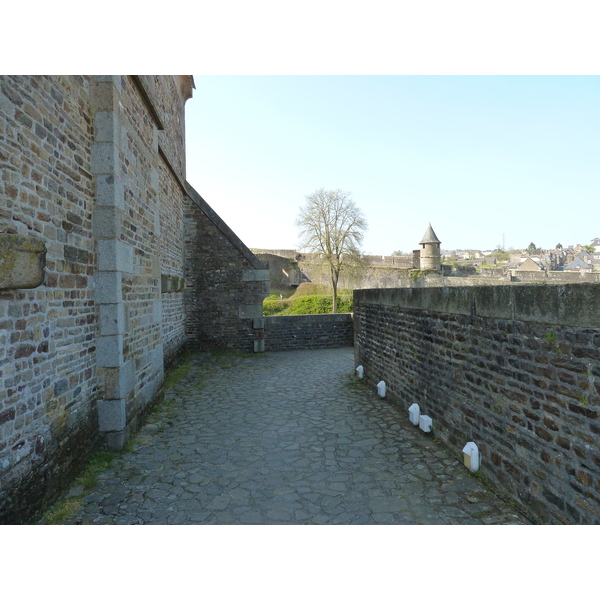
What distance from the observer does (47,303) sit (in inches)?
144

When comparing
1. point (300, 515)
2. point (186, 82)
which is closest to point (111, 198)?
point (300, 515)

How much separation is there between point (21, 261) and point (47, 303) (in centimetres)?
73

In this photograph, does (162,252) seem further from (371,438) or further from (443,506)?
(443,506)

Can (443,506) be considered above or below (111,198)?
below

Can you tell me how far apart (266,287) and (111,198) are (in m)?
7.79

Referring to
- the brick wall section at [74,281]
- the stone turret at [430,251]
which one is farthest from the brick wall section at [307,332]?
the stone turret at [430,251]

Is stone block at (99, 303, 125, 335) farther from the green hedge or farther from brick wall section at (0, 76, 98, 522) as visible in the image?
the green hedge

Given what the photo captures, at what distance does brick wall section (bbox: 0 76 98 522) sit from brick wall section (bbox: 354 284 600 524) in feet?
13.7

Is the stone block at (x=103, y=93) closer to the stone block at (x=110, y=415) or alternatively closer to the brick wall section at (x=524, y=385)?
the stone block at (x=110, y=415)

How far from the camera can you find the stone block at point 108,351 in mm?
4797

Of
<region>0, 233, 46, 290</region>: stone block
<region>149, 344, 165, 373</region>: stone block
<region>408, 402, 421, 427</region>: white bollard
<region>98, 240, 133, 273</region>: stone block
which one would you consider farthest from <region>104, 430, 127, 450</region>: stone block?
<region>408, 402, 421, 427</region>: white bollard

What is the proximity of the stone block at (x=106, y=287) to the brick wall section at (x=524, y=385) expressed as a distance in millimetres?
4105

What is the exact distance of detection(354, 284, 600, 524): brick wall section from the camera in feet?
9.04

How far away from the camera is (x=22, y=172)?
3281 millimetres
